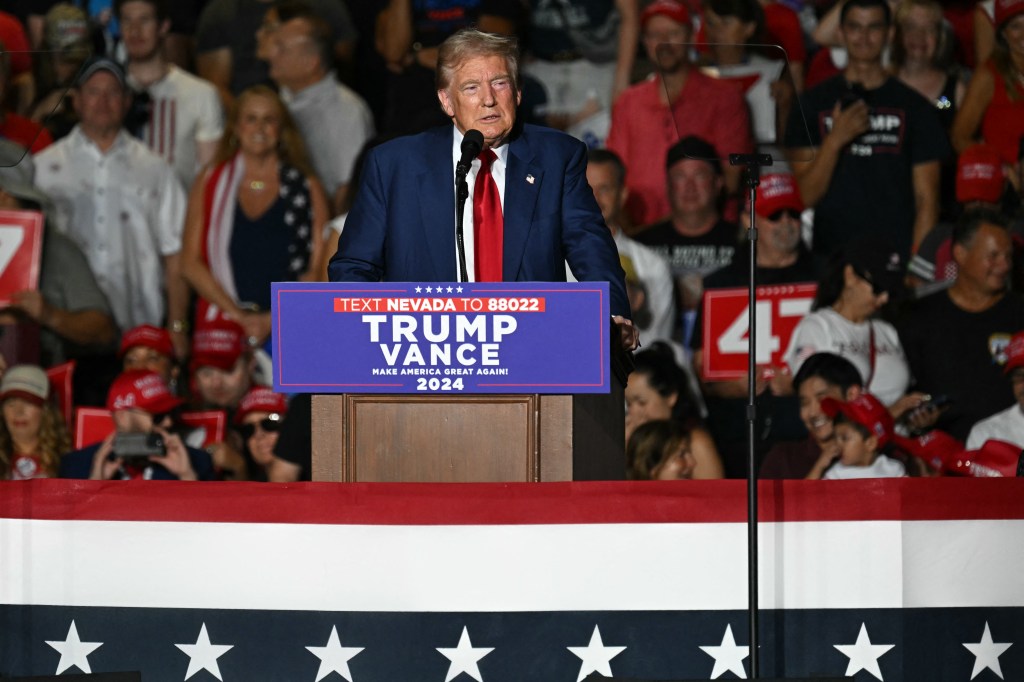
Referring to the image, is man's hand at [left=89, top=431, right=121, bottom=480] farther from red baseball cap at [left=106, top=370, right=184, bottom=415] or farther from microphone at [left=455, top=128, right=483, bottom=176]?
microphone at [left=455, top=128, right=483, bottom=176]

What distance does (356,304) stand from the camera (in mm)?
3334

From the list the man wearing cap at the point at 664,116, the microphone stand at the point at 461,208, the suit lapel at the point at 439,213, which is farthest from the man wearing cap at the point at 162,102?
the microphone stand at the point at 461,208

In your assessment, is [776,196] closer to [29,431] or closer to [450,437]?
[29,431]

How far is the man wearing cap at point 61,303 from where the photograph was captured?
255 inches

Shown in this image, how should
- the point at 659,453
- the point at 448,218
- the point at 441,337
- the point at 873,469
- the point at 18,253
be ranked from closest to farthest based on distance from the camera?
the point at 441,337 → the point at 448,218 → the point at 873,469 → the point at 659,453 → the point at 18,253

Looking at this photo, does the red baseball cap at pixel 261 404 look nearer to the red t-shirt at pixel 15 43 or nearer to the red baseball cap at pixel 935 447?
the red t-shirt at pixel 15 43

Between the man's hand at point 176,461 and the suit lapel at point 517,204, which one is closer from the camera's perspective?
the suit lapel at point 517,204

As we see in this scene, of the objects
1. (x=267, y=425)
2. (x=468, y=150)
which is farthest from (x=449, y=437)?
(x=267, y=425)

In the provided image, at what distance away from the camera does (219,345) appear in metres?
6.41

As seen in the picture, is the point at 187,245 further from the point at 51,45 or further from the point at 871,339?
the point at 871,339

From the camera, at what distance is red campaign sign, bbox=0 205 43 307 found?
6480 mm

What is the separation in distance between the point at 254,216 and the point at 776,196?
2109mm

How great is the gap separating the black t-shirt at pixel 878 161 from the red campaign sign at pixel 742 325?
0.31 meters

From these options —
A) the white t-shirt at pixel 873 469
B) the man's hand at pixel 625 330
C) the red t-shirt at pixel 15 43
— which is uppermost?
the red t-shirt at pixel 15 43
